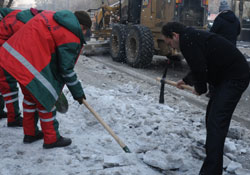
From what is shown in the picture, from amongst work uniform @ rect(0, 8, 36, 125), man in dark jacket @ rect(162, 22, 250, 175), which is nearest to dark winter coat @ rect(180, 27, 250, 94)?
man in dark jacket @ rect(162, 22, 250, 175)

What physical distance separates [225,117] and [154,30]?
7012 mm

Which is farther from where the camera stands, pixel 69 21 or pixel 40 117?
pixel 40 117

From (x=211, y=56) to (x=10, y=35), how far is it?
2.69 metres

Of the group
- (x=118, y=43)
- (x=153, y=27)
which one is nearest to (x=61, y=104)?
(x=153, y=27)

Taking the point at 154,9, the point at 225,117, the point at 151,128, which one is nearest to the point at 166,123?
the point at 151,128

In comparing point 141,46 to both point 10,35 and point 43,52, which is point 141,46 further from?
point 43,52

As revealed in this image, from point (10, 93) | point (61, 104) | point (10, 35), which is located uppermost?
point (10, 35)

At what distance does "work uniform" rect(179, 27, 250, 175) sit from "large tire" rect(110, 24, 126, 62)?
26.2 feet

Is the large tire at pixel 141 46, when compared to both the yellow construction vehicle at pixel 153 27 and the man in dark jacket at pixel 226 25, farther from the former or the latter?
the man in dark jacket at pixel 226 25

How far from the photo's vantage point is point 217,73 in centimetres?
298

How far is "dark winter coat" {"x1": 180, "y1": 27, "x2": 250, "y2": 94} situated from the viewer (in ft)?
9.41

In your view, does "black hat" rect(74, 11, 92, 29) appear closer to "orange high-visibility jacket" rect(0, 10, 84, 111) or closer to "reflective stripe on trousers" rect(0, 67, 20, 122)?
"orange high-visibility jacket" rect(0, 10, 84, 111)

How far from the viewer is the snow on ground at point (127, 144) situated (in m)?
3.15

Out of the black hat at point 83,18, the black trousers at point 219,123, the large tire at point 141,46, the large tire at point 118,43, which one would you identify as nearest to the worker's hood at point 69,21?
the black hat at point 83,18
